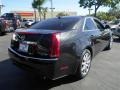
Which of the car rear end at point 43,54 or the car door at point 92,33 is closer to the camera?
the car rear end at point 43,54

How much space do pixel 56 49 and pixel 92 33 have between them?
1.94 metres

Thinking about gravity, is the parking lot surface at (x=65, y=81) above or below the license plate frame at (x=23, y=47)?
below

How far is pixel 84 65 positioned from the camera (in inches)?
225

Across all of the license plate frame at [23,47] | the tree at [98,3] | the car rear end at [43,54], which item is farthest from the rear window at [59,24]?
the tree at [98,3]

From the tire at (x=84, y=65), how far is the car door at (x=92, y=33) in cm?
40

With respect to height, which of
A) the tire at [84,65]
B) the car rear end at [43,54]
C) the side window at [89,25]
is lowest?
the tire at [84,65]

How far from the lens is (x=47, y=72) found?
4625 mm

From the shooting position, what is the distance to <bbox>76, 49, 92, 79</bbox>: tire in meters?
5.43

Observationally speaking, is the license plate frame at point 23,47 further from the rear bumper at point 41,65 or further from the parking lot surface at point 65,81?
the parking lot surface at point 65,81

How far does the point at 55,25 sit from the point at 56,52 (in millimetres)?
1319

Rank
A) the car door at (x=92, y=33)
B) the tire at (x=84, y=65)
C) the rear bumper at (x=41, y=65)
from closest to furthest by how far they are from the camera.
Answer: the rear bumper at (x=41, y=65)
the tire at (x=84, y=65)
the car door at (x=92, y=33)

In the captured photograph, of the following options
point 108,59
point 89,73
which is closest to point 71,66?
point 89,73

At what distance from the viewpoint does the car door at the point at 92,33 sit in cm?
606

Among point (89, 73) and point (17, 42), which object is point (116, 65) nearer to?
point (89, 73)
